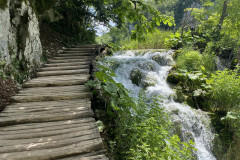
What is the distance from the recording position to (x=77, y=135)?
176 cm

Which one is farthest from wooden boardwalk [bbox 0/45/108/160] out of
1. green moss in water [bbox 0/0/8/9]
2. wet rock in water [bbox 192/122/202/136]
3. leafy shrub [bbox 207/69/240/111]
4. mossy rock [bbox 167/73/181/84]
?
mossy rock [bbox 167/73/181/84]

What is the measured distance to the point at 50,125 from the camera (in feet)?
6.49

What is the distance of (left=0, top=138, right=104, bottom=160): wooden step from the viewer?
1.43 m

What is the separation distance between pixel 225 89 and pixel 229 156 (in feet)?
6.18

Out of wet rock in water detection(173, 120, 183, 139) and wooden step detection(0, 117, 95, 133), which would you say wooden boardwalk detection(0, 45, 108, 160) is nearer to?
wooden step detection(0, 117, 95, 133)

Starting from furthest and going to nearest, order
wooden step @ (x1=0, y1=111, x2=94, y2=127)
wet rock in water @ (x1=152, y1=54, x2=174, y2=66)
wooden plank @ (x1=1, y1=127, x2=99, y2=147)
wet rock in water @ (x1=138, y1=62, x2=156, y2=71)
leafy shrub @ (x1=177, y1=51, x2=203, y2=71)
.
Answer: wet rock in water @ (x1=152, y1=54, x2=174, y2=66)
wet rock in water @ (x1=138, y1=62, x2=156, y2=71)
leafy shrub @ (x1=177, y1=51, x2=203, y2=71)
wooden step @ (x1=0, y1=111, x2=94, y2=127)
wooden plank @ (x1=1, y1=127, x2=99, y2=147)

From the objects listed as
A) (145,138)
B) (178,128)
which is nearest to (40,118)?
(145,138)

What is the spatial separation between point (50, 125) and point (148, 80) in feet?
15.7

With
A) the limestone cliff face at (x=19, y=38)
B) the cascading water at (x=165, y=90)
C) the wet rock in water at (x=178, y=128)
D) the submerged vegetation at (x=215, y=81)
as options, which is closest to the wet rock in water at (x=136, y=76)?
the cascading water at (x=165, y=90)

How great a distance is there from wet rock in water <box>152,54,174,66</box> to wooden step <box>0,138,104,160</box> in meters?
6.96

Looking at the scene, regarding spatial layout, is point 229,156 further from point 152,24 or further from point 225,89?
point 152,24

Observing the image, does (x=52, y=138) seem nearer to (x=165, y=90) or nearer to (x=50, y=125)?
(x=50, y=125)

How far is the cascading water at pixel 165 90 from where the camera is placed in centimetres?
426

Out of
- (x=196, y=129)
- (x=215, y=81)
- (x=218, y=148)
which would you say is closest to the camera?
(x=218, y=148)
